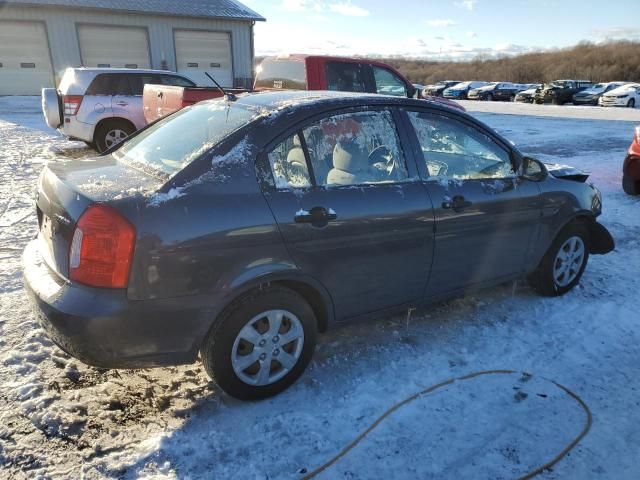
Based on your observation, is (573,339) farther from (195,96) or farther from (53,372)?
(195,96)

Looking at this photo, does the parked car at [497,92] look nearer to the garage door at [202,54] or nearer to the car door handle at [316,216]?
the garage door at [202,54]

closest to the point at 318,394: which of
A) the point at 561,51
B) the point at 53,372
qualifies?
the point at 53,372

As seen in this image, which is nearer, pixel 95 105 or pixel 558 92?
pixel 95 105

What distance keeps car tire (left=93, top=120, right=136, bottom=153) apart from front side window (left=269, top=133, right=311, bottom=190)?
787cm

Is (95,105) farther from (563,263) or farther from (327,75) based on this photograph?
(563,263)

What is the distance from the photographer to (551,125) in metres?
16.9

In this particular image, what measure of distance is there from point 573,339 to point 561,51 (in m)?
77.4

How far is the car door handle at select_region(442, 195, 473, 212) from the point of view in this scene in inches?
123

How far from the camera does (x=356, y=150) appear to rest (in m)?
2.95

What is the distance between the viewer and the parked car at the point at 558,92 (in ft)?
98.4

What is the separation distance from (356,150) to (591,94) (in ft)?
106

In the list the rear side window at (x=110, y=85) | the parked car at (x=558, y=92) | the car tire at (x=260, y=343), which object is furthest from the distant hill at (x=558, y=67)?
the car tire at (x=260, y=343)

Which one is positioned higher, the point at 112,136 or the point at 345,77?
the point at 345,77

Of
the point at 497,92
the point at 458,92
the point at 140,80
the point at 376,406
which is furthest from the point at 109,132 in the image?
the point at 458,92
